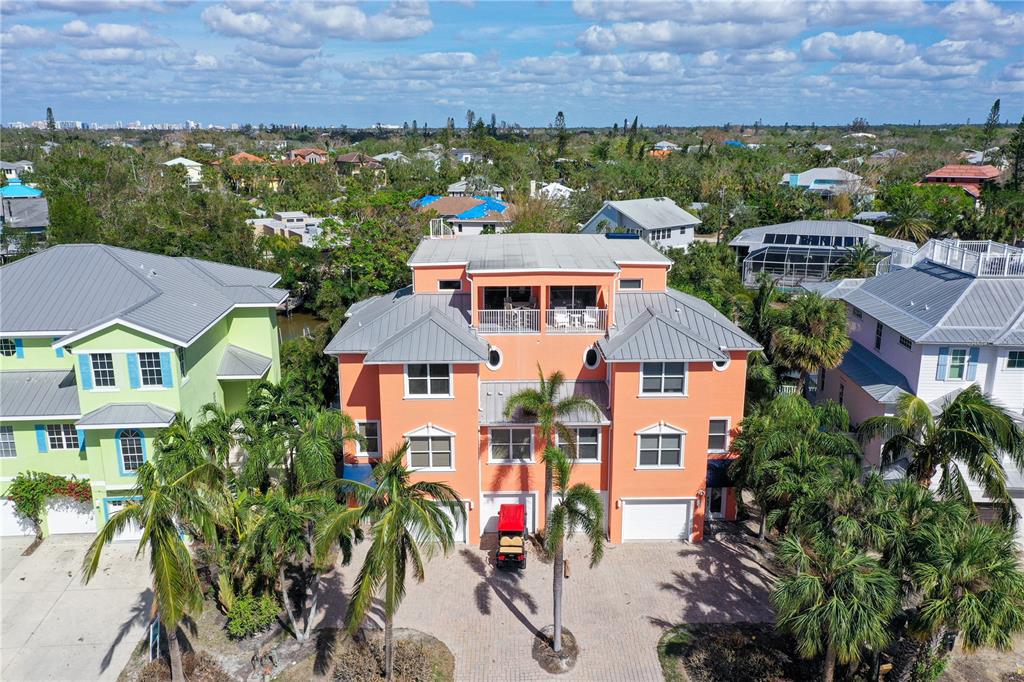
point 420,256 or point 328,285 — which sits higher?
point 420,256

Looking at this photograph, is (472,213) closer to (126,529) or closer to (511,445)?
(511,445)

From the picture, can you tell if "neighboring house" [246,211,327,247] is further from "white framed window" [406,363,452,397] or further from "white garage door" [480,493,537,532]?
"white garage door" [480,493,537,532]

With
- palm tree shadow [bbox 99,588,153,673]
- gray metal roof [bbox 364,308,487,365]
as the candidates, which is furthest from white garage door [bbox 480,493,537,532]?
palm tree shadow [bbox 99,588,153,673]

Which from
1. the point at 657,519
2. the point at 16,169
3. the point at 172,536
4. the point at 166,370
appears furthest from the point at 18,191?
the point at 657,519

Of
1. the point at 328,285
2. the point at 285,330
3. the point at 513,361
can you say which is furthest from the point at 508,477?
the point at 285,330

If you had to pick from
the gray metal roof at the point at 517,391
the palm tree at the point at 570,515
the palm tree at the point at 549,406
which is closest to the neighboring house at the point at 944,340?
the gray metal roof at the point at 517,391

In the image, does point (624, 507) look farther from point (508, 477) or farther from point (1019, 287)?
point (1019, 287)
